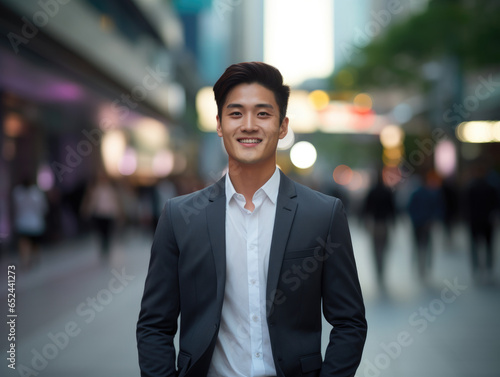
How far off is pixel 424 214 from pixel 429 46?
1278cm

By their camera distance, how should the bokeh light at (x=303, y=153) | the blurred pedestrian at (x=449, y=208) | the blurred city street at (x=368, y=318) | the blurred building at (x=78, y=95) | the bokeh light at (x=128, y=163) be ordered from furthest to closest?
the bokeh light at (x=303, y=153) < the bokeh light at (x=128, y=163) < the blurred pedestrian at (x=449, y=208) < the blurred building at (x=78, y=95) < the blurred city street at (x=368, y=318)

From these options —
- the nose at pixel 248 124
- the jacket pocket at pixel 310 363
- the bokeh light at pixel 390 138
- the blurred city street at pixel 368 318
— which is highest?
the bokeh light at pixel 390 138

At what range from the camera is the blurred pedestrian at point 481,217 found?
11404 mm

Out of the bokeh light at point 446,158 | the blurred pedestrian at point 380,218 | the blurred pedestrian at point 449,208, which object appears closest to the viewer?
the blurred pedestrian at point 380,218

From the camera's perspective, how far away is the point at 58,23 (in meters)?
13.0

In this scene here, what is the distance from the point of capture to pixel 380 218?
10.8 metres

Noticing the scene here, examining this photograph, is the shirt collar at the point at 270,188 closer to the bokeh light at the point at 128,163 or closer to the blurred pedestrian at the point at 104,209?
the blurred pedestrian at the point at 104,209

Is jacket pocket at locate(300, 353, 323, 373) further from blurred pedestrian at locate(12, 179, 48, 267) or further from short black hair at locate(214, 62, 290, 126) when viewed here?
blurred pedestrian at locate(12, 179, 48, 267)

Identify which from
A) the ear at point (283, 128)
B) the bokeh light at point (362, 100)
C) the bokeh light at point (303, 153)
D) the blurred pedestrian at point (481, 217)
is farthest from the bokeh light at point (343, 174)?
the ear at point (283, 128)

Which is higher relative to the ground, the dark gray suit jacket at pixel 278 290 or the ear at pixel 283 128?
the ear at pixel 283 128

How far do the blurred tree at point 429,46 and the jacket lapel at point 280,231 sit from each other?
18825 millimetres

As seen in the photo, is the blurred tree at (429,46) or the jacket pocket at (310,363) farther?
the blurred tree at (429,46)

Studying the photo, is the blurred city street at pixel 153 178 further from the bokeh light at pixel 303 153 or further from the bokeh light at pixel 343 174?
the bokeh light at pixel 343 174

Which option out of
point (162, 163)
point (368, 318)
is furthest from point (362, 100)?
point (368, 318)
